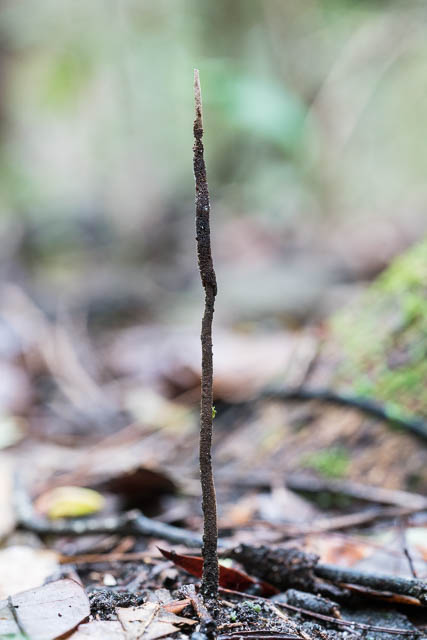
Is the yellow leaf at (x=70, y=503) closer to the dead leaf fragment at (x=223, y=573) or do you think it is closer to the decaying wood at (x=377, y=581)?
the dead leaf fragment at (x=223, y=573)

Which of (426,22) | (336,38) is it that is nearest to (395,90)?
(336,38)

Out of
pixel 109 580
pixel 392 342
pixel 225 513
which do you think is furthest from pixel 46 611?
pixel 392 342

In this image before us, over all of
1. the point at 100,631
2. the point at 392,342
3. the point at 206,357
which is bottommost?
the point at 100,631

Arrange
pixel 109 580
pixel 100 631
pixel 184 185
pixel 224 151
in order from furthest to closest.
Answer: pixel 184 185 < pixel 224 151 < pixel 109 580 < pixel 100 631

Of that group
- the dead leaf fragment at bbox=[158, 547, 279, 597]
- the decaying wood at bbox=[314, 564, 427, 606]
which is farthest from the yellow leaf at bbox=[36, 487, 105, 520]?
the decaying wood at bbox=[314, 564, 427, 606]

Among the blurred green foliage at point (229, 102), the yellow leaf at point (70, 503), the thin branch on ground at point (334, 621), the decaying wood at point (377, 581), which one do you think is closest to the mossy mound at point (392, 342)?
the decaying wood at point (377, 581)

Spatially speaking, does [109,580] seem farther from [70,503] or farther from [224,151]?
[224,151]

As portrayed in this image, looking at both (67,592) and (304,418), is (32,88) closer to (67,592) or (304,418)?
(304,418)
